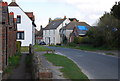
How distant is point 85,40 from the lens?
192 feet

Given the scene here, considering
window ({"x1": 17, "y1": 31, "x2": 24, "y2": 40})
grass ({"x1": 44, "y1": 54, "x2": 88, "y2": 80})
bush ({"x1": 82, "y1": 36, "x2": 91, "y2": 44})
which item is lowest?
grass ({"x1": 44, "y1": 54, "x2": 88, "y2": 80})

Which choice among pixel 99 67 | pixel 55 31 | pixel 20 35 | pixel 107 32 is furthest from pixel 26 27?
pixel 55 31

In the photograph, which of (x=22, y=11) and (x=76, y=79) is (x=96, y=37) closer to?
(x=22, y=11)

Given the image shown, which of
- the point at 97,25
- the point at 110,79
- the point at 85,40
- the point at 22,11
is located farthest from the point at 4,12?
the point at 85,40

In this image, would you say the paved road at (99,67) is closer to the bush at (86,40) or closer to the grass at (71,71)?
the grass at (71,71)

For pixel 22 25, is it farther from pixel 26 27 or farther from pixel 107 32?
pixel 107 32

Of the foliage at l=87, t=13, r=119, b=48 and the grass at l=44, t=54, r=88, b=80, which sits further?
the foliage at l=87, t=13, r=119, b=48

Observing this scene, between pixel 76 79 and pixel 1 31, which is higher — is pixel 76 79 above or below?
below

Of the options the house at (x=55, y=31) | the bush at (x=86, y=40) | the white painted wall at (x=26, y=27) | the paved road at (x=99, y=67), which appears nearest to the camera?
the paved road at (x=99, y=67)

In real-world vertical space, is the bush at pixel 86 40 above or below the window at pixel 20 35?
below

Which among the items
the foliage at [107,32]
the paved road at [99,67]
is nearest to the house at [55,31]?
the foliage at [107,32]

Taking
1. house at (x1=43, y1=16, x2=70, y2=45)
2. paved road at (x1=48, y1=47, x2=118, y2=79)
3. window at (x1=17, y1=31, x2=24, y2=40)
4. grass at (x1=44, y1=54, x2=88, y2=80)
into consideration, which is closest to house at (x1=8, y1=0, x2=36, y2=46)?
window at (x1=17, y1=31, x2=24, y2=40)

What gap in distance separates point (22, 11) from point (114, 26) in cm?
1668

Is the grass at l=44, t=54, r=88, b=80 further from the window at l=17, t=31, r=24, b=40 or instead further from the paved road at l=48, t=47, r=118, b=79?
the window at l=17, t=31, r=24, b=40
